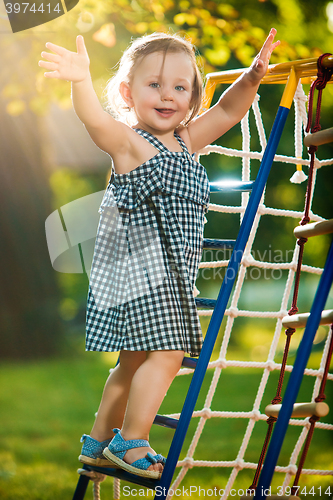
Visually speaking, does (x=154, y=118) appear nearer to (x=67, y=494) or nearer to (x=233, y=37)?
(x=67, y=494)

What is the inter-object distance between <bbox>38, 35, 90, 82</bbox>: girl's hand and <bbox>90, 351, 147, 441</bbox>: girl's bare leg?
0.65 metres

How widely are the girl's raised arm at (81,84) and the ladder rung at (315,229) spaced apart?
502 millimetres

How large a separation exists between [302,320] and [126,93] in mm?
722

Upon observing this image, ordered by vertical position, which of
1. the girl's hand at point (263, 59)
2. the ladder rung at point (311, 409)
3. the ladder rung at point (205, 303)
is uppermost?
the girl's hand at point (263, 59)

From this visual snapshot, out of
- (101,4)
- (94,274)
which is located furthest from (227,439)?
(101,4)

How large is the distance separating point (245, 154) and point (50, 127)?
3.63 metres

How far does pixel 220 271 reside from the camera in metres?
4.81

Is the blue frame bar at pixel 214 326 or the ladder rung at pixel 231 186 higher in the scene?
the ladder rung at pixel 231 186

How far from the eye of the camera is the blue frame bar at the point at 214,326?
103 centimetres

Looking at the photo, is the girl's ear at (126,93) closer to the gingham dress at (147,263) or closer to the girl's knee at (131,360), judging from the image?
the gingham dress at (147,263)

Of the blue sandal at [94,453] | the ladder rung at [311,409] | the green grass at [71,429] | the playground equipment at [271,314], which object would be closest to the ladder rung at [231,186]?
the playground equipment at [271,314]

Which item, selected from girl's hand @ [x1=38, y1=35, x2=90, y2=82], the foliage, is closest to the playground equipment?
girl's hand @ [x1=38, y1=35, x2=90, y2=82]

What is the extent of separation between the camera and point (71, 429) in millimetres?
3658

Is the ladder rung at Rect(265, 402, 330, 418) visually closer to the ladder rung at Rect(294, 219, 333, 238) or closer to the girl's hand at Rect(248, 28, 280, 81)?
the ladder rung at Rect(294, 219, 333, 238)
